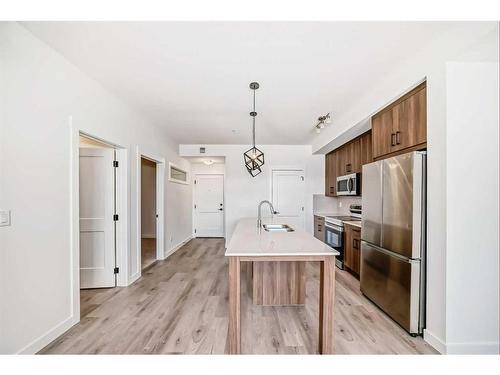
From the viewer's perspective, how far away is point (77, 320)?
7.16ft

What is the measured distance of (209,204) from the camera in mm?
6926

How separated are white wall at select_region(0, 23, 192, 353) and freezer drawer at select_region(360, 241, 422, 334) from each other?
300 cm

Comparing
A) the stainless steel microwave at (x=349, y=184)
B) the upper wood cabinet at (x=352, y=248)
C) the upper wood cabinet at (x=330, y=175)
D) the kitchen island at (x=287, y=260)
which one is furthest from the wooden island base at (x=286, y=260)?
the upper wood cabinet at (x=330, y=175)

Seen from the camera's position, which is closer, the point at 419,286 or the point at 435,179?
the point at 435,179

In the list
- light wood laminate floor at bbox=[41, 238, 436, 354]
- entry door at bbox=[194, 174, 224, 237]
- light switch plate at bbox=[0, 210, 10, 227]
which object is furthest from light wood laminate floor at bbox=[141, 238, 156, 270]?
light switch plate at bbox=[0, 210, 10, 227]

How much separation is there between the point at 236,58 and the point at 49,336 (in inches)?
109

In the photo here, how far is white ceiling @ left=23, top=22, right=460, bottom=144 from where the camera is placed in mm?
1656

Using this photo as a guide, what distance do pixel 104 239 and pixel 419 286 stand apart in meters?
3.51

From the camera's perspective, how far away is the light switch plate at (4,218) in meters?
1.51

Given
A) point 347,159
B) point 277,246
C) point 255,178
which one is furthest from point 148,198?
point 277,246

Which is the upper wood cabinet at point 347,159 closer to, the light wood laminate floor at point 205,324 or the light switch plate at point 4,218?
the light wood laminate floor at point 205,324

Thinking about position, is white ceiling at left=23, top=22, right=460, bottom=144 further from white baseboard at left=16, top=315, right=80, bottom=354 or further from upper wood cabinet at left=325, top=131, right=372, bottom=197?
white baseboard at left=16, top=315, right=80, bottom=354

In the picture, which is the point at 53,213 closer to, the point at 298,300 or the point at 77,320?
the point at 77,320
